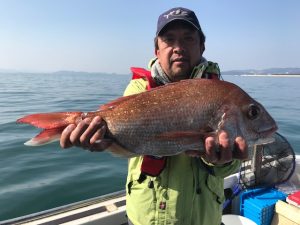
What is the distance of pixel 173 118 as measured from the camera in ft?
8.12

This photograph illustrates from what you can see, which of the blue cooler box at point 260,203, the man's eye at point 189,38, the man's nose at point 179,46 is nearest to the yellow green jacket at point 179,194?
the man's nose at point 179,46

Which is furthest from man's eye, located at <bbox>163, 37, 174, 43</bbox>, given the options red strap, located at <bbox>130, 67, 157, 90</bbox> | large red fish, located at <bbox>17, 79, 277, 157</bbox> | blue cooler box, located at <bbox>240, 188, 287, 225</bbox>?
blue cooler box, located at <bbox>240, 188, 287, 225</bbox>

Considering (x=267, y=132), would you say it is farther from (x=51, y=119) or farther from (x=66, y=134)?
(x=51, y=119)

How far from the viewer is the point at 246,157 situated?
2.47 metres

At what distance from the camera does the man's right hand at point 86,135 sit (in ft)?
8.06

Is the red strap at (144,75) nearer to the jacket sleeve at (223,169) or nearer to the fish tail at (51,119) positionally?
the fish tail at (51,119)

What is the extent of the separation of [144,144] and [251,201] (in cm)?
328

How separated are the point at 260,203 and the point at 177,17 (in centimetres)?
340

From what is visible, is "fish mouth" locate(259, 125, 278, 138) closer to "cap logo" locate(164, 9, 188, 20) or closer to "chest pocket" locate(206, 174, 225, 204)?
"chest pocket" locate(206, 174, 225, 204)

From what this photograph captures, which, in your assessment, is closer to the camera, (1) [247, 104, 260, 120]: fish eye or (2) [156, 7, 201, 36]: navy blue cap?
(1) [247, 104, 260, 120]: fish eye

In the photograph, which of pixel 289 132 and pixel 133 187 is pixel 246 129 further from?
pixel 289 132

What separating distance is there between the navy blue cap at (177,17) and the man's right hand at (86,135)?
1.08 metres

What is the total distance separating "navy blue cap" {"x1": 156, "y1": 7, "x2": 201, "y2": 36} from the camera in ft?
9.31

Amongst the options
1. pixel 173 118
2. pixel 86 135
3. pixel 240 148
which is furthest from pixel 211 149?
pixel 86 135
